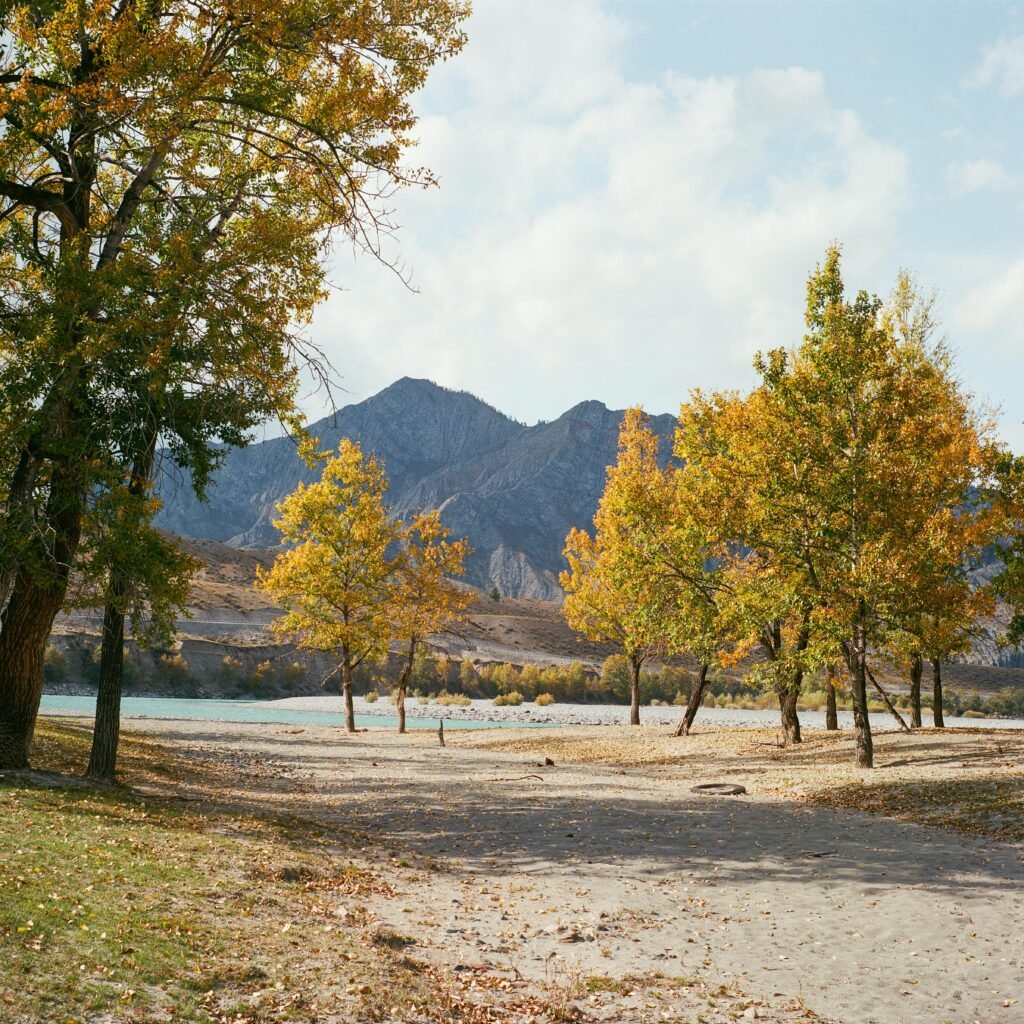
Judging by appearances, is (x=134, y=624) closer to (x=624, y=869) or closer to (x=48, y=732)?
(x=624, y=869)

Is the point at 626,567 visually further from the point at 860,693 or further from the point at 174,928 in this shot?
the point at 174,928

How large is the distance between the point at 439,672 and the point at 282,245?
66310mm

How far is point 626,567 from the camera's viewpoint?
26.8 metres

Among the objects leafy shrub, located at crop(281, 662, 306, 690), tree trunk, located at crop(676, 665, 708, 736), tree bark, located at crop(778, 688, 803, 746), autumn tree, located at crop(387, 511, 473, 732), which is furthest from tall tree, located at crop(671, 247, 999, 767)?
leafy shrub, located at crop(281, 662, 306, 690)

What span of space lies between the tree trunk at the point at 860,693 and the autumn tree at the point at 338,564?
716 inches

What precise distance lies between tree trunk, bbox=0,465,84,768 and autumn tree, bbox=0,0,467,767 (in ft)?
0.10

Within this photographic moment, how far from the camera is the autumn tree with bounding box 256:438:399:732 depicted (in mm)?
32906

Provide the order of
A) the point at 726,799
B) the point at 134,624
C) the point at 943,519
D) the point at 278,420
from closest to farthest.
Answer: the point at 134,624 < the point at 278,420 < the point at 726,799 < the point at 943,519

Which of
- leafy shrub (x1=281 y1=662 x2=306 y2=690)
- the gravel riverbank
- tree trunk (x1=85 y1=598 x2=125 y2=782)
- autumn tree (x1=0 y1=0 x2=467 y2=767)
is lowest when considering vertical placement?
the gravel riverbank

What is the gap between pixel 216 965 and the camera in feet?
20.9

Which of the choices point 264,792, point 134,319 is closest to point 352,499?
point 264,792

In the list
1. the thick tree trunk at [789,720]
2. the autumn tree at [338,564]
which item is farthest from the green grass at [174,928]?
the autumn tree at [338,564]

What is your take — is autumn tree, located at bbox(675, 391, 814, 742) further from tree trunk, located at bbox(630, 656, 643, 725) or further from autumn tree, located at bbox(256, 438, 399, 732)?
autumn tree, located at bbox(256, 438, 399, 732)

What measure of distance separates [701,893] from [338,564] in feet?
81.2
